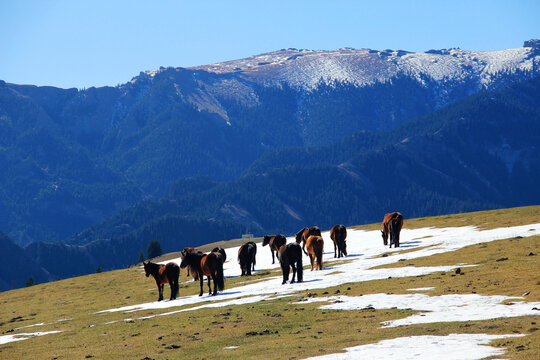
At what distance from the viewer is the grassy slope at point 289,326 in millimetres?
23484

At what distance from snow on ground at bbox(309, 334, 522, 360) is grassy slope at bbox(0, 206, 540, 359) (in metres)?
0.64

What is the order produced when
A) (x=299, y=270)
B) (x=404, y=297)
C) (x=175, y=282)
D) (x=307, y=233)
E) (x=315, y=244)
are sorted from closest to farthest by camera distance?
(x=404, y=297)
(x=299, y=270)
(x=175, y=282)
(x=315, y=244)
(x=307, y=233)

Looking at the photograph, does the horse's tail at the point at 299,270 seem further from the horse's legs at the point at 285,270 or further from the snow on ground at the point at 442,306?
the snow on ground at the point at 442,306

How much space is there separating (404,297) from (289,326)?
6.01 metres

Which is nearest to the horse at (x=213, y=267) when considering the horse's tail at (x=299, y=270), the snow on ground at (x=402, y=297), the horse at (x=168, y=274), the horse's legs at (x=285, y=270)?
the snow on ground at (x=402, y=297)

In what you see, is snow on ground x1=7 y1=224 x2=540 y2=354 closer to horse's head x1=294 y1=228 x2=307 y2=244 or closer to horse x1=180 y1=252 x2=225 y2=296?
horse x1=180 y1=252 x2=225 y2=296

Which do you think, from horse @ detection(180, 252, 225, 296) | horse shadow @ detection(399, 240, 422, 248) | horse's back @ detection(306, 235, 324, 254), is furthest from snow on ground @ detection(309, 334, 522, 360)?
horse shadow @ detection(399, 240, 422, 248)

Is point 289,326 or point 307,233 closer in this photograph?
point 289,326

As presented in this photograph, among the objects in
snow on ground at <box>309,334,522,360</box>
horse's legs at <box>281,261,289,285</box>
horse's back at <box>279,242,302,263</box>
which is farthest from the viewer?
horse's legs at <box>281,261,289,285</box>

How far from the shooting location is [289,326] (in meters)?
28.2

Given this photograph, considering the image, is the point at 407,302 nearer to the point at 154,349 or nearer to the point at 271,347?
the point at 271,347

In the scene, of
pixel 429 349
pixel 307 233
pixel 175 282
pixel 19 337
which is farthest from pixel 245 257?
pixel 429 349

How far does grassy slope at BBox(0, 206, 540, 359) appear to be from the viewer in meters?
23.5

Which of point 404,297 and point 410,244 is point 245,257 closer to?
point 410,244
